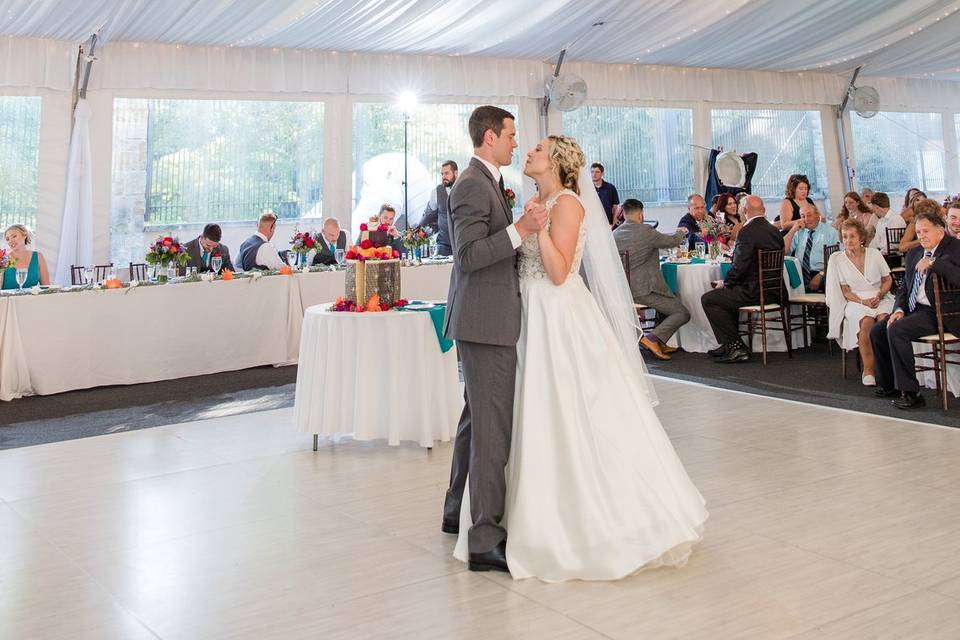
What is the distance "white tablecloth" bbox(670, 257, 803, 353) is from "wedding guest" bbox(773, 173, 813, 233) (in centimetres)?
103

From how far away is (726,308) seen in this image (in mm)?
7605

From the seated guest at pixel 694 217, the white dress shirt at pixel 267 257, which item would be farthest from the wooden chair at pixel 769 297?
the white dress shirt at pixel 267 257

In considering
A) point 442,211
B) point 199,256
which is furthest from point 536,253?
point 442,211

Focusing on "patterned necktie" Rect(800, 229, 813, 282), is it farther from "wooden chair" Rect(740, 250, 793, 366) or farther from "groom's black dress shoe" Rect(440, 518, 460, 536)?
"groom's black dress shoe" Rect(440, 518, 460, 536)

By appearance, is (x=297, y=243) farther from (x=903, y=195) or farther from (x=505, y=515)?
(x=903, y=195)

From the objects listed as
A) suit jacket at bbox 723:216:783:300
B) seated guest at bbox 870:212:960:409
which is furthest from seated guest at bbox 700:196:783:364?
seated guest at bbox 870:212:960:409

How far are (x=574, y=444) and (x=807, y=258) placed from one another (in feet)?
20.0

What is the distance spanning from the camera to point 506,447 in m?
3.15

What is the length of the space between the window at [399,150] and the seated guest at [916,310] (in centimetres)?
667

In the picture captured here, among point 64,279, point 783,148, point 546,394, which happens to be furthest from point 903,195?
point 546,394

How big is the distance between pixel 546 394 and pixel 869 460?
2134 mm

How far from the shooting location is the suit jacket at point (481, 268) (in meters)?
3.07

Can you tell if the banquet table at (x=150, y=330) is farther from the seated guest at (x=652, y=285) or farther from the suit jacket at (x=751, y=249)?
the suit jacket at (x=751, y=249)

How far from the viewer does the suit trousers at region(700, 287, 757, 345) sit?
7.59 metres
